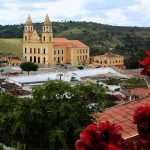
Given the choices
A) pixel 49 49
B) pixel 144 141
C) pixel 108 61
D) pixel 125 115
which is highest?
pixel 144 141

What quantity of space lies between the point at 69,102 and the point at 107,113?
2149 mm

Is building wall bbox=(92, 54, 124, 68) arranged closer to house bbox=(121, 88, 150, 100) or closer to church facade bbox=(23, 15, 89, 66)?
church facade bbox=(23, 15, 89, 66)

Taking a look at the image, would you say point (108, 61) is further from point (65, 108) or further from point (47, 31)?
point (65, 108)

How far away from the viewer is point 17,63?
44750 mm

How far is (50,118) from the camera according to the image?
8.70 meters

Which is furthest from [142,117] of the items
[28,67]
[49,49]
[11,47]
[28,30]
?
[11,47]

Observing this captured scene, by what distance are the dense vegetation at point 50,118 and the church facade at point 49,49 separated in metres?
34.8

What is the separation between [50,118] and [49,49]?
1404 inches

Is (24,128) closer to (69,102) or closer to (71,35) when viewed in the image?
(69,102)

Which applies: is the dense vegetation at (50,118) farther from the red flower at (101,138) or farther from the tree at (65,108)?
the red flower at (101,138)

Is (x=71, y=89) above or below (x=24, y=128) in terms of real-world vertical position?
above

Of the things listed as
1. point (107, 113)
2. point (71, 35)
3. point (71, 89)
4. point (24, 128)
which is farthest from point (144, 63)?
point (71, 35)

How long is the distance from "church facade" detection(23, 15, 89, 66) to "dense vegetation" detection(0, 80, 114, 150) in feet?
114

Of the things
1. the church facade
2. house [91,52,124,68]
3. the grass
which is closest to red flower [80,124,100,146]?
house [91,52,124,68]
